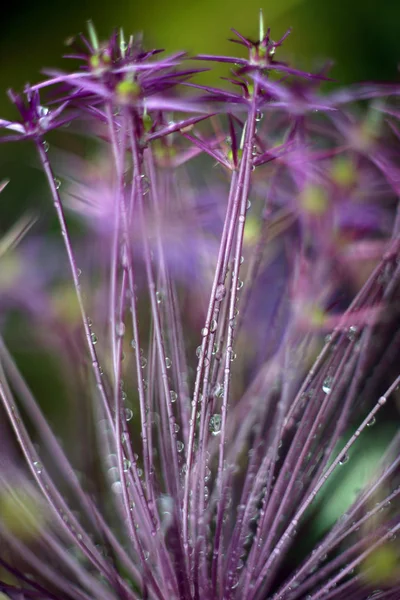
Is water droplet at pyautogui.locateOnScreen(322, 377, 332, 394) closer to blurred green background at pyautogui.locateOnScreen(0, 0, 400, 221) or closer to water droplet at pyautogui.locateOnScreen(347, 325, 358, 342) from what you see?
water droplet at pyautogui.locateOnScreen(347, 325, 358, 342)

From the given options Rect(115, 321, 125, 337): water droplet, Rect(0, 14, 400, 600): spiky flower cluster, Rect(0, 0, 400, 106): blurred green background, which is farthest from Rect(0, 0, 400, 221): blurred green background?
Rect(115, 321, 125, 337): water droplet

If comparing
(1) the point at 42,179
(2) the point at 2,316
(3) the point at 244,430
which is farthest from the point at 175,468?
(1) the point at 42,179

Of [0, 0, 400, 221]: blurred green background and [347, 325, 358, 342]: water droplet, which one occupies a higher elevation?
[0, 0, 400, 221]: blurred green background

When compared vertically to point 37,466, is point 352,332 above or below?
above

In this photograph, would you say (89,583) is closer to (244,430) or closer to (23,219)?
(244,430)

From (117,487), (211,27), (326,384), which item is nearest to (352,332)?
(326,384)

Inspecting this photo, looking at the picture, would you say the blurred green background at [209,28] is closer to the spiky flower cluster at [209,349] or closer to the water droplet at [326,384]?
the spiky flower cluster at [209,349]

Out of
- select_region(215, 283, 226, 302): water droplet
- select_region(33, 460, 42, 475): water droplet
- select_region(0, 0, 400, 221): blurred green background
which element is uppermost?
select_region(0, 0, 400, 221): blurred green background

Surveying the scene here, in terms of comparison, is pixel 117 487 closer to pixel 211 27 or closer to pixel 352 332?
pixel 352 332
